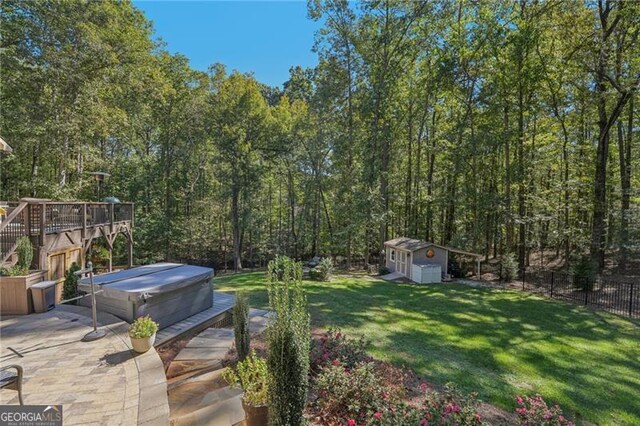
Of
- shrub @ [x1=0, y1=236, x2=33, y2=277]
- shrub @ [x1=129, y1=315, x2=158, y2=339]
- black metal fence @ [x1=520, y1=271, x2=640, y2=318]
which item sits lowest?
black metal fence @ [x1=520, y1=271, x2=640, y2=318]

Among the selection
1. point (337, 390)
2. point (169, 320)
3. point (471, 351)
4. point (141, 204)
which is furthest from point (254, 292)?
point (141, 204)

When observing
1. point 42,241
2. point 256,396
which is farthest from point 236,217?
point 256,396

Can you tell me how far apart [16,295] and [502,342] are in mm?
10437

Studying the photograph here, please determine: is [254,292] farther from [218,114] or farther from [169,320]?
[218,114]

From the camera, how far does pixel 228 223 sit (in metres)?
24.1

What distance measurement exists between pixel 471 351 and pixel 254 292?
630 centimetres

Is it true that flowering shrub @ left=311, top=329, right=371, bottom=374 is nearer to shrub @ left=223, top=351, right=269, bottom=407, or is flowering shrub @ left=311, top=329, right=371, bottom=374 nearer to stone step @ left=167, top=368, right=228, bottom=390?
shrub @ left=223, top=351, right=269, bottom=407

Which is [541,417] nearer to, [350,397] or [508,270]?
[350,397]

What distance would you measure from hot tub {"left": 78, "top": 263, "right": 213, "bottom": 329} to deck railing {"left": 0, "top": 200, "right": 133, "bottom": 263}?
2472mm

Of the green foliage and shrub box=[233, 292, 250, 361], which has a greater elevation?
the green foliage

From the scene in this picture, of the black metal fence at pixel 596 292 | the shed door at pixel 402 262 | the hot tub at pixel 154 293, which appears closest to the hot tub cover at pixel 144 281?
the hot tub at pixel 154 293

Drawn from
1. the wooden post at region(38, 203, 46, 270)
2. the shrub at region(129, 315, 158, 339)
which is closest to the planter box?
the wooden post at region(38, 203, 46, 270)

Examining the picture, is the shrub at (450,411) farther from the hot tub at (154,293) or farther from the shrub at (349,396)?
the hot tub at (154,293)

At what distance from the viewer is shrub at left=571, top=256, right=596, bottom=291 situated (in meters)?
11.8
